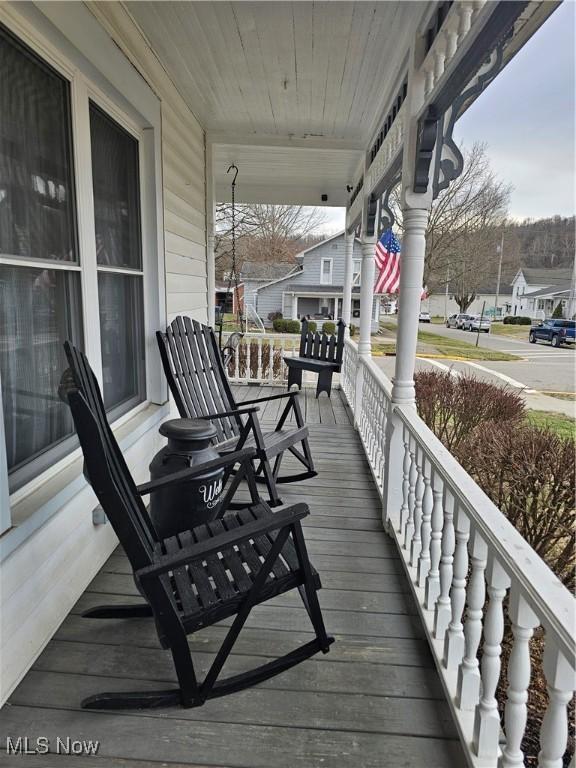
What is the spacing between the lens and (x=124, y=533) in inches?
56.7

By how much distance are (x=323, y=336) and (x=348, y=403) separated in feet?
3.58

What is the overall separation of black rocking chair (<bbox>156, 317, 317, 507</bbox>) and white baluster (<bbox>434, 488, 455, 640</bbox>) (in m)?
1.14

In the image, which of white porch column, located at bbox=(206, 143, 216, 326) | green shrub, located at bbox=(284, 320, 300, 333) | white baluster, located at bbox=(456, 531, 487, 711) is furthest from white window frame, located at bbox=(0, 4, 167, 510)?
green shrub, located at bbox=(284, 320, 300, 333)

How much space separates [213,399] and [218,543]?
2.06 m

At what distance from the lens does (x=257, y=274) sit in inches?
1063

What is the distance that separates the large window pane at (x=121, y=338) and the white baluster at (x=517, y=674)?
2.15 m

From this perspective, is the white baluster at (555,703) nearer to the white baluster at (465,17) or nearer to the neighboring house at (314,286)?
the white baluster at (465,17)

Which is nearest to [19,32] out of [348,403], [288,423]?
[288,423]

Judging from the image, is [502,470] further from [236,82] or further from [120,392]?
[236,82]

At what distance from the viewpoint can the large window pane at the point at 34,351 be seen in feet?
5.53

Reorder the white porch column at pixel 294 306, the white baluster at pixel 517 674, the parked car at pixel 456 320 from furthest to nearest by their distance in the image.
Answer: the white porch column at pixel 294 306 < the parked car at pixel 456 320 < the white baluster at pixel 517 674

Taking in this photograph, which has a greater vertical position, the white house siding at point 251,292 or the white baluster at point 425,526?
the white house siding at point 251,292

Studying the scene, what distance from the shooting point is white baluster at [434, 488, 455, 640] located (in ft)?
5.47

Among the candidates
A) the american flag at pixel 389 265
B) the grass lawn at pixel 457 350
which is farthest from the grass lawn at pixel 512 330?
the american flag at pixel 389 265
